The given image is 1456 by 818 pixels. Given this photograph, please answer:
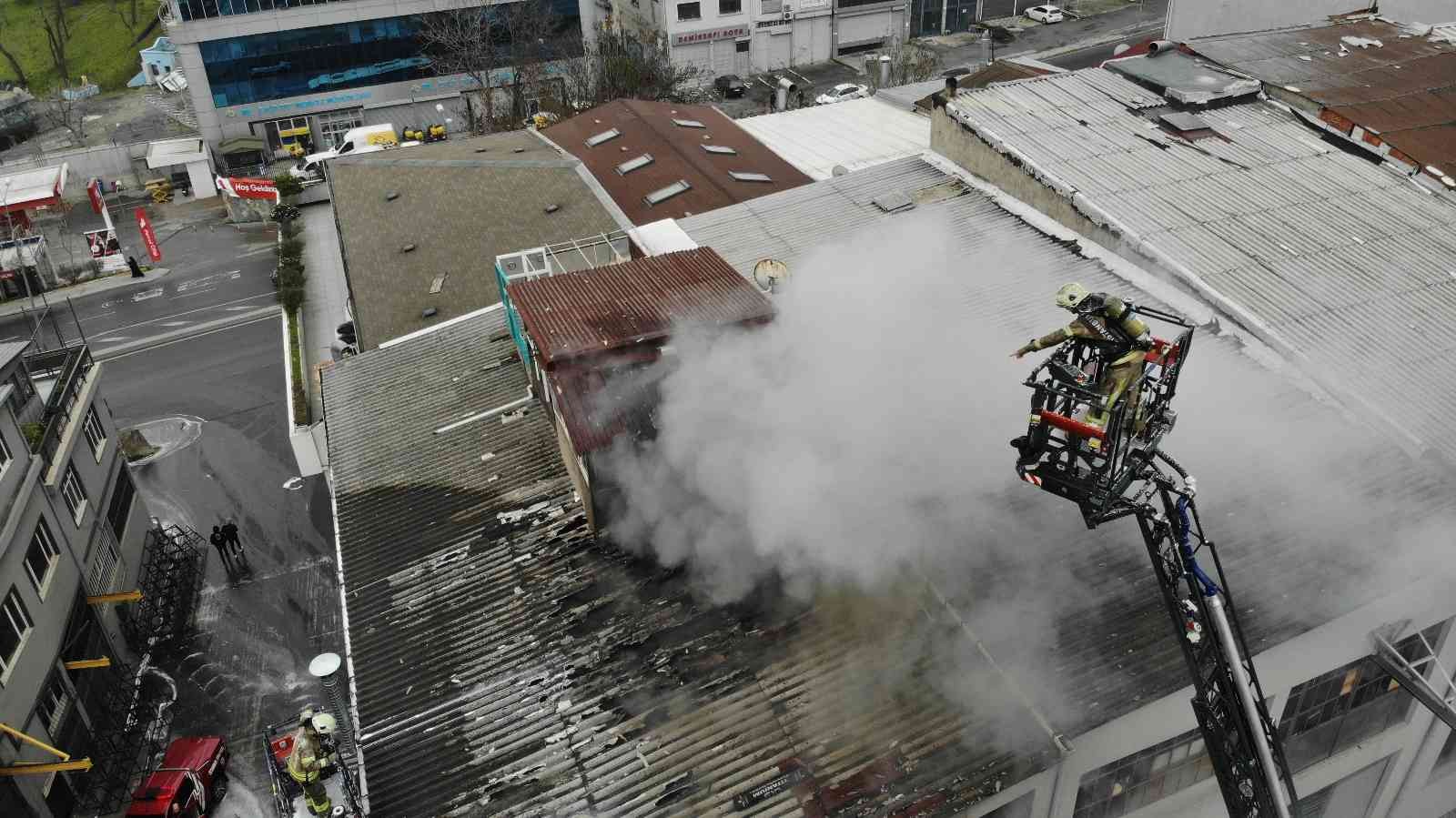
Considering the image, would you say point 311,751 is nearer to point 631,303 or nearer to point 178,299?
point 631,303

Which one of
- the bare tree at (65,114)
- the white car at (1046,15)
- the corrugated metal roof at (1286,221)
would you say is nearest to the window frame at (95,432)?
the corrugated metal roof at (1286,221)

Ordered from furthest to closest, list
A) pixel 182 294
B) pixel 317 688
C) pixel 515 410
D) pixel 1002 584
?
1. pixel 182 294
2. pixel 317 688
3. pixel 515 410
4. pixel 1002 584

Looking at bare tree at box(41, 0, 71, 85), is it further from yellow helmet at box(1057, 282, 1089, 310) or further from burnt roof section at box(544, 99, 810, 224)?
yellow helmet at box(1057, 282, 1089, 310)

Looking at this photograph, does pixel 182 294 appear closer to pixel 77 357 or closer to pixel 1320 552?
pixel 77 357

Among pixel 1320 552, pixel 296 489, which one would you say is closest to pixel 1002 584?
pixel 1320 552

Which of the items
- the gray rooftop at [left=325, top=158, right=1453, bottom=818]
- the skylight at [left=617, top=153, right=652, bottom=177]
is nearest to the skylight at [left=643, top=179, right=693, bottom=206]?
the skylight at [left=617, top=153, right=652, bottom=177]

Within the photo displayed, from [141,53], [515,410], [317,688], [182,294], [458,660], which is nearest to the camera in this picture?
[458,660]

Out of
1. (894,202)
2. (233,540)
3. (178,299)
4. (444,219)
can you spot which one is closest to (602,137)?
(444,219)
